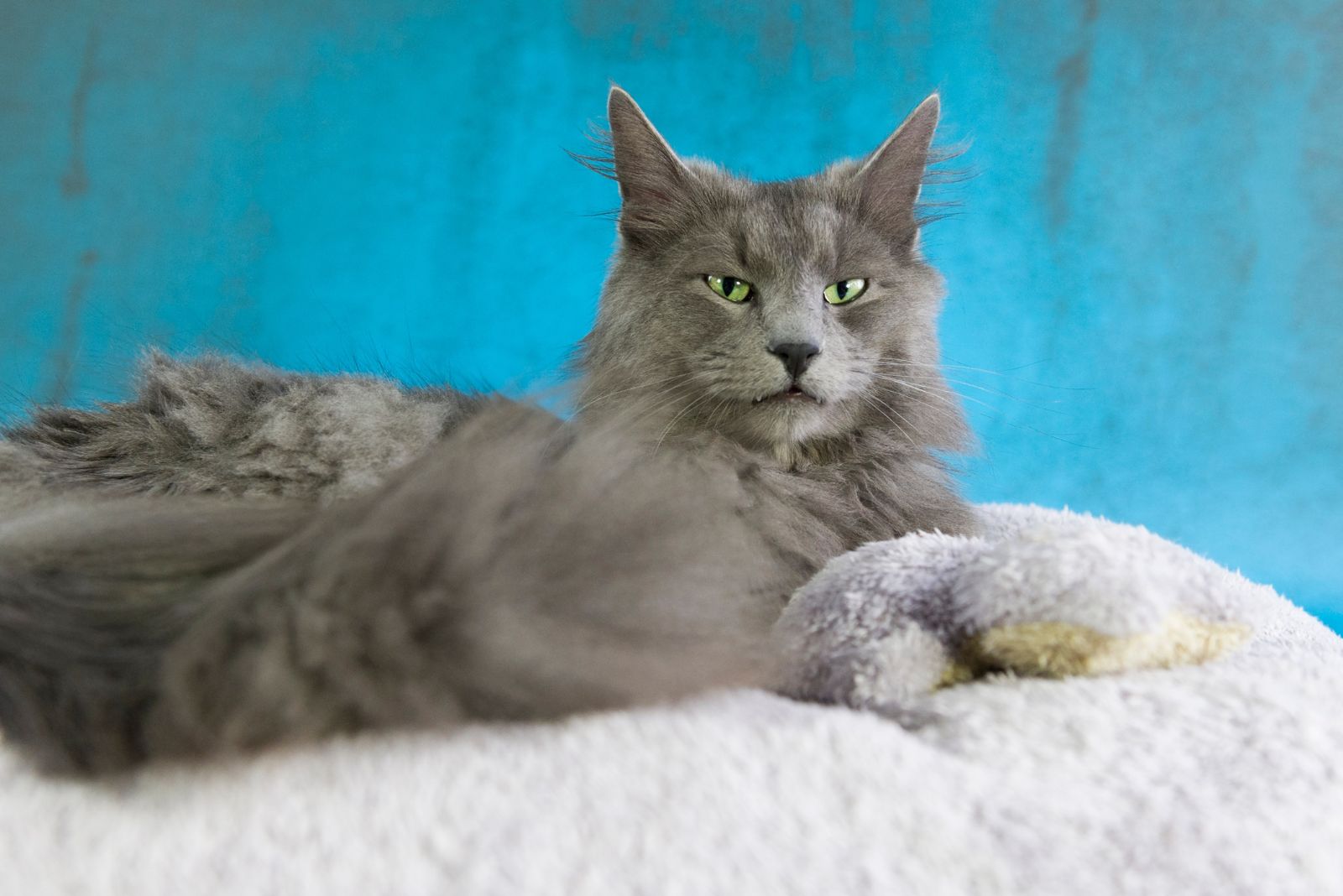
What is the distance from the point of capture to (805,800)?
0.65m

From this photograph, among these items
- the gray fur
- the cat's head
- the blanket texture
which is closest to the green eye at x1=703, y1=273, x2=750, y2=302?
the cat's head

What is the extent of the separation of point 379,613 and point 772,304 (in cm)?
86

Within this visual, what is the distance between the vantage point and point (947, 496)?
1.49 m

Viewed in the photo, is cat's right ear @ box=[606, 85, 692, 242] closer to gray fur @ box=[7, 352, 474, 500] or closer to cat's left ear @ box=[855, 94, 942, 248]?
cat's left ear @ box=[855, 94, 942, 248]

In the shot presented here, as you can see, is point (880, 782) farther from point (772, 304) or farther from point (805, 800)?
point (772, 304)

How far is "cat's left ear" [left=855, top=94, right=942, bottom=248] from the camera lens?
4.96ft

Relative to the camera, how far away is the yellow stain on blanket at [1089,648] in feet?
2.85

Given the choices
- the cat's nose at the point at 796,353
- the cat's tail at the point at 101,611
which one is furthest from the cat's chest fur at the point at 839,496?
the cat's tail at the point at 101,611

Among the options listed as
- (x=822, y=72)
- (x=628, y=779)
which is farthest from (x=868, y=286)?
(x=822, y=72)

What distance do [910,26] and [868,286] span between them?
190 cm

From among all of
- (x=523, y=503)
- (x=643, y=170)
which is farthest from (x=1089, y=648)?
(x=643, y=170)

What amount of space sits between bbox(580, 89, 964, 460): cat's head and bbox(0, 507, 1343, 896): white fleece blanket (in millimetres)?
552

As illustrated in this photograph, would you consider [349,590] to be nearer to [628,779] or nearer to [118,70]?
[628,779]

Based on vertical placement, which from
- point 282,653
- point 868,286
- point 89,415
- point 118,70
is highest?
point 118,70
